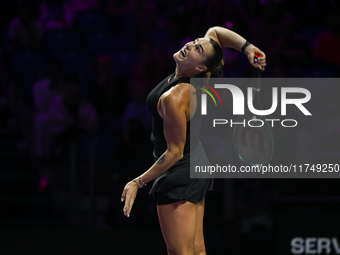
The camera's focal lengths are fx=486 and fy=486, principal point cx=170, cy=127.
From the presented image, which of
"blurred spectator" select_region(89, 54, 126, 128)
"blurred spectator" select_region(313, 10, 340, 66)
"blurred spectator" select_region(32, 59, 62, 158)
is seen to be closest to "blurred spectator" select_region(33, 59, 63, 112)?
"blurred spectator" select_region(32, 59, 62, 158)

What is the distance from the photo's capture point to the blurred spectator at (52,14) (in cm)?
633

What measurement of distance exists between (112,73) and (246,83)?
1.64 m

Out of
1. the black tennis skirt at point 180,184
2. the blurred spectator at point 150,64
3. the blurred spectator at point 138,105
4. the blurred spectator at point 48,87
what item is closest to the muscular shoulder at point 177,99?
the black tennis skirt at point 180,184

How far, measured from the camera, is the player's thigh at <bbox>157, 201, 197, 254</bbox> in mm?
2426

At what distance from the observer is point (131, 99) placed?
511 centimetres

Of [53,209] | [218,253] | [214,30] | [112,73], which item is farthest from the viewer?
[112,73]

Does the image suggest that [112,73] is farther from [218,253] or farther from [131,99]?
[218,253]

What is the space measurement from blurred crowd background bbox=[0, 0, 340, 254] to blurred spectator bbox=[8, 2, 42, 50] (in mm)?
13

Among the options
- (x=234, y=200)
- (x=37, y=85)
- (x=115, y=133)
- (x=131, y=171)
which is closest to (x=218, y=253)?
(x=234, y=200)

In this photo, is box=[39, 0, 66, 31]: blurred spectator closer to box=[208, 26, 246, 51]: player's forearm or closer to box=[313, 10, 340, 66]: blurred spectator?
box=[313, 10, 340, 66]: blurred spectator

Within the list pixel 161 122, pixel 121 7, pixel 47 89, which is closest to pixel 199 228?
pixel 161 122

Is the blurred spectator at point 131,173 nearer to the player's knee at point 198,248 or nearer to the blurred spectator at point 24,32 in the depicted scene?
the player's knee at point 198,248

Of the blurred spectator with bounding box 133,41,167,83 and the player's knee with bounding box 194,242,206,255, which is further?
the blurred spectator with bounding box 133,41,167,83

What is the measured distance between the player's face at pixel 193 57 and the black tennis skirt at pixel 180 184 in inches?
17.2
